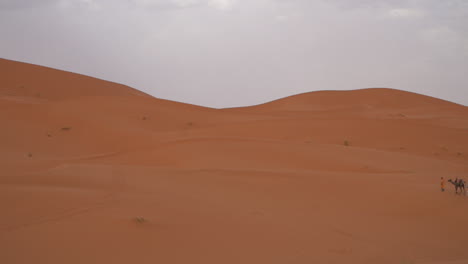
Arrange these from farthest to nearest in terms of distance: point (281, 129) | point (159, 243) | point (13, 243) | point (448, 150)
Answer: point (281, 129) → point (448, 150) → point (159, 243) → point (13, 243)

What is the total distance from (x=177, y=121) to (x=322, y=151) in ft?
26.9

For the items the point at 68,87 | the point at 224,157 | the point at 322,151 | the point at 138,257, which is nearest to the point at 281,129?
the point at 322,151

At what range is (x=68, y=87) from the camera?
32750mm

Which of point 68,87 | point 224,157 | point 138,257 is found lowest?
point 138,257

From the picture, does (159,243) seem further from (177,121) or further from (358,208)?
(177,121)

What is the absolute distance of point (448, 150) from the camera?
54.7 ft

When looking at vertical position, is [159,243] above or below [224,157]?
below

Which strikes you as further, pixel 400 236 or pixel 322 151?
pixel 322 151

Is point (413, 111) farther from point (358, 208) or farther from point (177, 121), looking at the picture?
point (358, 208)

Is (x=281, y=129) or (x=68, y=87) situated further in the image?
(x=68, y=87)

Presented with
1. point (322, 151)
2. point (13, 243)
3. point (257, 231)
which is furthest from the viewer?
point (322, 151)

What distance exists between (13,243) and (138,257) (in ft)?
3.79

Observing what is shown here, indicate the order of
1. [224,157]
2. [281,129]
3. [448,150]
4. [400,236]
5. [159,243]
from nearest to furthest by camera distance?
[159,243] → [400,236] → [224,157] → [448,150] → [281,129]

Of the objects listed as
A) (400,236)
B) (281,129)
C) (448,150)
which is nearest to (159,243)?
(400,236)
